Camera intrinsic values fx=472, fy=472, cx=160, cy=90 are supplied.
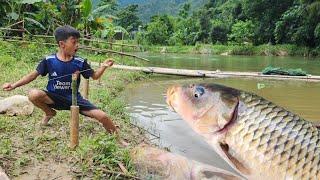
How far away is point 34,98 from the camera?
5.21m

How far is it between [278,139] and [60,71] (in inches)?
147

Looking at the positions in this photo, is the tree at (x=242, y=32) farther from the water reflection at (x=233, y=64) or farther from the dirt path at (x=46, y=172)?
the dirt path at (x=46, y=172)

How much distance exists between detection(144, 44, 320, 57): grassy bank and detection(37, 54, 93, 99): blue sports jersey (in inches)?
1280

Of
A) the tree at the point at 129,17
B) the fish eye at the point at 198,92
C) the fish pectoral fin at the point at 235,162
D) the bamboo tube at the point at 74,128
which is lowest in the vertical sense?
the bamboo tube at the point at 74,128

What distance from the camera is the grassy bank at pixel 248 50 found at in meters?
36.5

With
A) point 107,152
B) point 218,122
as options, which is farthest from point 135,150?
point 218,122

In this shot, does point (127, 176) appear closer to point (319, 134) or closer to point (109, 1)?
point (319, 134)

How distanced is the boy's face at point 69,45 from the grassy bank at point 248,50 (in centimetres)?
3263

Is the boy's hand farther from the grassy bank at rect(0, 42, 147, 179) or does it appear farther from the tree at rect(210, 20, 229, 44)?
the tree at rect(210, 20, 229, 44)

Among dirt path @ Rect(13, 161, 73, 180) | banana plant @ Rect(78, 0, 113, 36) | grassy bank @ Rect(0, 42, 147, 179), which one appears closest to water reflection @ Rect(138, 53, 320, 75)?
banana plant @ Rect(78, 0, 113, 36)

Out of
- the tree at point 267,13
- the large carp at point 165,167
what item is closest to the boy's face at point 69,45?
the large carp at point 165,167

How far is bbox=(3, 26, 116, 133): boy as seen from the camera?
16.7ft

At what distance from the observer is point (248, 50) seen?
38.9 meters

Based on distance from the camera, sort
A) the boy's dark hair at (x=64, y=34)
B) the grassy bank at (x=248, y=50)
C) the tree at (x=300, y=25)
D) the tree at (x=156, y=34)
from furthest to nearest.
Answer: the tree at (x=156, y=34), the grassy bank at (x=248, y=50), the tree at (x=300, y=25), the boy's dark hair at (x=64, y=34)
